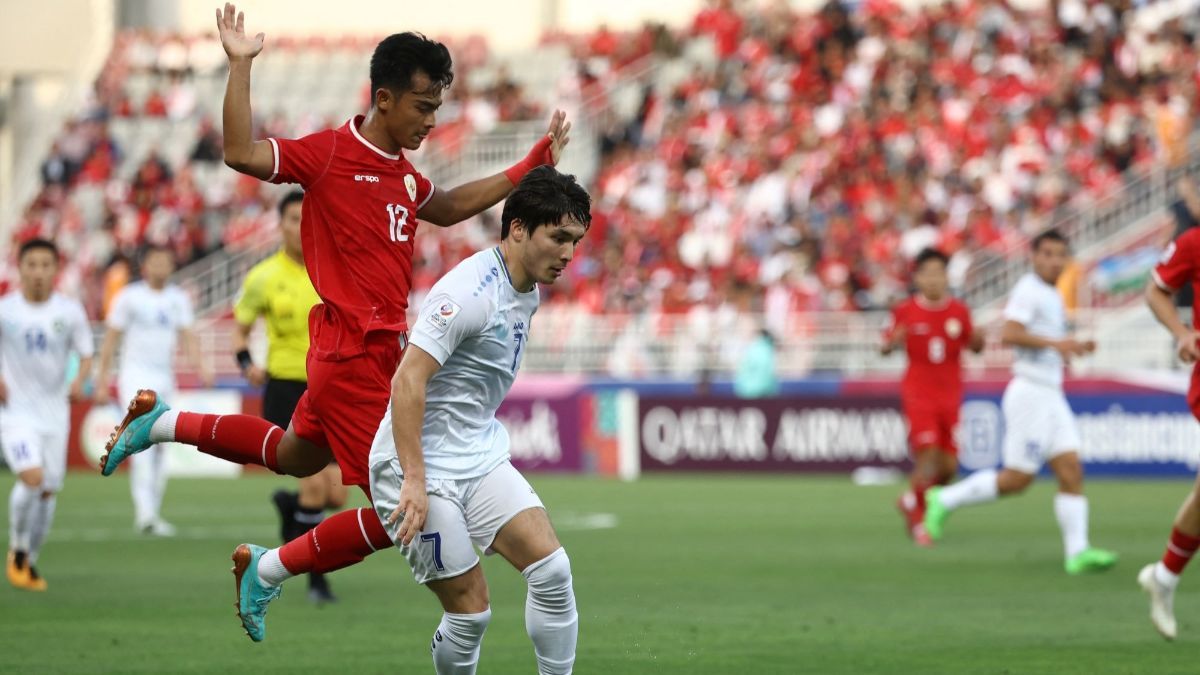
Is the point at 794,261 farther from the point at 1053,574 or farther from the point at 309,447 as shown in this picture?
the point at 309,447

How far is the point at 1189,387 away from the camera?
10.6m

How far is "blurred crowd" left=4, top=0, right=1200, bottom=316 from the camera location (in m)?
29.8

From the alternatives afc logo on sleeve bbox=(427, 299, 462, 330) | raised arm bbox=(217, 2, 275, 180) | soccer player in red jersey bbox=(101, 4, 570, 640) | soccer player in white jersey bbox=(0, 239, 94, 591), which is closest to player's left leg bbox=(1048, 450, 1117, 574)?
soccer player in red jersey bbox=(101, 4, 570, 640)

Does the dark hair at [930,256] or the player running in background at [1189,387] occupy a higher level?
the dark hair at [930,256]

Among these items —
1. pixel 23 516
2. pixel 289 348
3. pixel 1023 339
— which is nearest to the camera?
pixel 289 348

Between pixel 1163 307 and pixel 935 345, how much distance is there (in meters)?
6.93

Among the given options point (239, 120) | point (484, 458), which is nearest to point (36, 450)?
point (239, 120)

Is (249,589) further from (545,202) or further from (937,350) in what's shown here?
(937,350)

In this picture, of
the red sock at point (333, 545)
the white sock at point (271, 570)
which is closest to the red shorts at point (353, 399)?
the red sock at point (333, 545)

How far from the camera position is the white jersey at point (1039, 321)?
14930 millimetres

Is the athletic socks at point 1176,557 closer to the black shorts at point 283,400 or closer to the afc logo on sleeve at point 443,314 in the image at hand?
the afc logo on sleeve at point 443,314

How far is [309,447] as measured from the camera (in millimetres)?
8734

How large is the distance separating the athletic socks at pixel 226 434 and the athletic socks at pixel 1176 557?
4.93 metres

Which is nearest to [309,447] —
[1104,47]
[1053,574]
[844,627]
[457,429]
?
[457,429]
